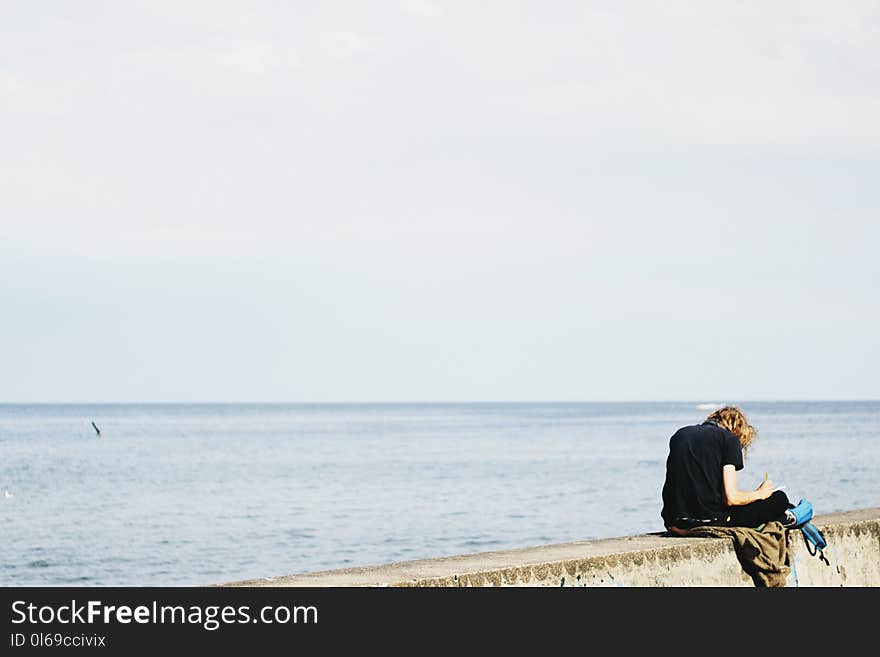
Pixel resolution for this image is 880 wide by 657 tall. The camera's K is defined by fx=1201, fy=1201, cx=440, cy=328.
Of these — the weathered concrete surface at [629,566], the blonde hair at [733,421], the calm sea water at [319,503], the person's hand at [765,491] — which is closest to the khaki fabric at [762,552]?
the weathered concrete surface at [629,566]

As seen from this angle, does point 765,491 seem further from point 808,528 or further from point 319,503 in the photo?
point 319,503

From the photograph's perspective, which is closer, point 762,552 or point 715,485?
point 762,552

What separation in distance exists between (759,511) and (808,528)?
0.35 meters

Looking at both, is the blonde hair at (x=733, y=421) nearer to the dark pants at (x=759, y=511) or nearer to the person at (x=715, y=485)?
the person at (x=715, y=485)

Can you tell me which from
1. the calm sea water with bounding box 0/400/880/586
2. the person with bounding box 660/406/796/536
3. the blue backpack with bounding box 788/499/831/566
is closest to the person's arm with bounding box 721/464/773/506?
the person with bounding box 660/406/796/536

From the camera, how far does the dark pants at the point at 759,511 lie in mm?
7465

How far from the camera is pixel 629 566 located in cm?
679

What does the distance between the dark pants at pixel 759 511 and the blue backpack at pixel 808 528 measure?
3.1 inches

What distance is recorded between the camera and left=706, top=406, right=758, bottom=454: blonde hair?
773 cm

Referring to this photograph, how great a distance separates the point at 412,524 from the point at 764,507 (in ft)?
77.9

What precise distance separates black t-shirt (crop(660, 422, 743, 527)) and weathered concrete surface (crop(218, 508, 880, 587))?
31cm

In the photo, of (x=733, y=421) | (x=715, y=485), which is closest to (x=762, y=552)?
(x=715, y=485)

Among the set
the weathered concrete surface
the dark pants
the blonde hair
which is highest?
the blonde hair

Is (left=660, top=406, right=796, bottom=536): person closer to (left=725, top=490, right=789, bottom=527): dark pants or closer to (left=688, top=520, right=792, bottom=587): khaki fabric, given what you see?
(left=725, top=490, right=789, bottom=527): dark pants
